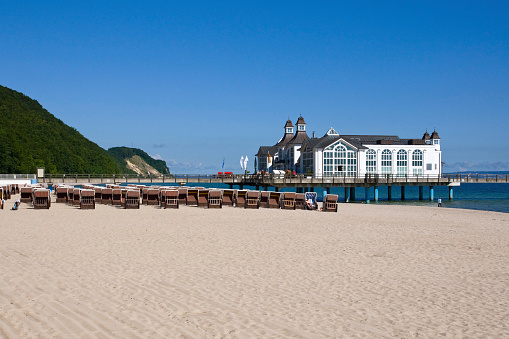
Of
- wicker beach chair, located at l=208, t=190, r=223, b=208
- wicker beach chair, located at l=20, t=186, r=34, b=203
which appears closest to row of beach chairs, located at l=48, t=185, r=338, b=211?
wicker beach chair, located at l=208, t=190, r=223, b=208

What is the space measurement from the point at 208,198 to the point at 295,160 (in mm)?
45876

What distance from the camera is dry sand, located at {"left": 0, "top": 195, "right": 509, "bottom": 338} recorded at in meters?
6.49

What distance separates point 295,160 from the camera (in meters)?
71.1

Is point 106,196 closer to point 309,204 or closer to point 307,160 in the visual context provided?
point 309,204

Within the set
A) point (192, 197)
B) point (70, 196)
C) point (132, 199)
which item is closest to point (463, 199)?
point (192, 197)

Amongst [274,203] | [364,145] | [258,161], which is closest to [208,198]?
[274,203]

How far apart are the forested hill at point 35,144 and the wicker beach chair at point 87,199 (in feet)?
233

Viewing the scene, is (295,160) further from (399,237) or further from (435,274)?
(435,274)

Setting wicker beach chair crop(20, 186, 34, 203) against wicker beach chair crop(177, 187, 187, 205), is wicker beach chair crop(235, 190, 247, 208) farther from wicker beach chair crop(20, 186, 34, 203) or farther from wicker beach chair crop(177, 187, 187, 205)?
wicker beach chair crop(20, 186, 34, 203)

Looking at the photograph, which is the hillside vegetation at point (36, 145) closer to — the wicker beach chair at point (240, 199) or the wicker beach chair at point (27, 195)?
the wicker beach chair at point (27, 195)

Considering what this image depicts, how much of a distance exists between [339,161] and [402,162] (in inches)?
354

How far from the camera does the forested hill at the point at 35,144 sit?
300ft

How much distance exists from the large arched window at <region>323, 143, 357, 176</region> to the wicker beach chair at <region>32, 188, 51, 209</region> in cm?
4302

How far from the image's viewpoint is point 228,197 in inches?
1110
